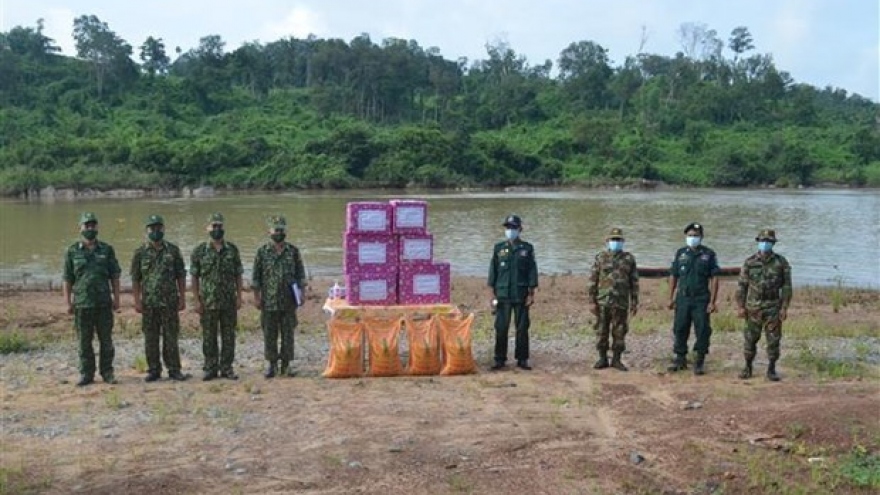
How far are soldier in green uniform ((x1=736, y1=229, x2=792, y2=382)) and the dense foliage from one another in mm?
58952

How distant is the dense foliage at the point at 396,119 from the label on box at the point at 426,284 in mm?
56779

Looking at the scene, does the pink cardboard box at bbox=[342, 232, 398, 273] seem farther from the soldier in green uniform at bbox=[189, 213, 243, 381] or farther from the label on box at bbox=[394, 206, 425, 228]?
the soldier in green uniform at bbox=[189, 213, 243, 381]

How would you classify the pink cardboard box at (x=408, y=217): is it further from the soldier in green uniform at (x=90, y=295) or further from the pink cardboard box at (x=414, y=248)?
the soldier in green uniform at (x=90, y=295)

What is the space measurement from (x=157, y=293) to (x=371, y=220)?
2356 millimetres

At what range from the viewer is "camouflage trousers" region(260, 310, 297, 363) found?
949 centimetres

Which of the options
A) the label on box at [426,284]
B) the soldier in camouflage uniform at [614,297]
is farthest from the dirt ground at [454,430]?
the label on box at [426,284]

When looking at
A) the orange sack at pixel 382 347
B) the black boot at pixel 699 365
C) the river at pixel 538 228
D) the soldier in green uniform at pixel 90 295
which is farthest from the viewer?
the river at pixel 538 228

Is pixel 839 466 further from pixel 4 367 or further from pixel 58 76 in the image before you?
pixel 58 76

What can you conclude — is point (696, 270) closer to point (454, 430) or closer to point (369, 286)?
point (369, 286)

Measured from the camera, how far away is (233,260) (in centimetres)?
944

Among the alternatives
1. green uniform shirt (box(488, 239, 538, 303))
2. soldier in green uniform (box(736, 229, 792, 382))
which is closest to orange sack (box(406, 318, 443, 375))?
green uniform shirt (box(488, 239, 538, 303))

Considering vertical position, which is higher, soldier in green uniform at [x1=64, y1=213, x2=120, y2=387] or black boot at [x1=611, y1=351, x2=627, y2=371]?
soldier in green uniform at [x1=64, y1=213, x2=120, y2=387]

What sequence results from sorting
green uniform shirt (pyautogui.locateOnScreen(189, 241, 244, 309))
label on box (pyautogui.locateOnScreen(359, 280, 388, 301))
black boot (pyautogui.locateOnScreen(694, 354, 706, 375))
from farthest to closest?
label on box (pyautogui.locateOnScreen(359, 280, 388, 301)) < black boot (pyautogui.locateOnScreen(694, 354, 706, 375)) < green uniform shirt (pyautogui.locateOnScreen(189, 241, 244, 309))

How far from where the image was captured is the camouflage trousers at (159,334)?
30.5 ft
